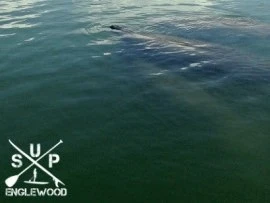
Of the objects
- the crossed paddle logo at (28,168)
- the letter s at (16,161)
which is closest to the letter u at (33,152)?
the crossed paddle logo at (28,168)

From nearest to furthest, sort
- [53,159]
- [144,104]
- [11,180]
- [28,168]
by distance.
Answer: [11,180] < [28,168] < [53,159] < [144,104]

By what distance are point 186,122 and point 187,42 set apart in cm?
751

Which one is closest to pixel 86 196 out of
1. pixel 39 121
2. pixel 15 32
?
pixel 39 121

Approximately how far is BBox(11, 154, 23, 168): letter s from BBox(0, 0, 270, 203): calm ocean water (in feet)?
0.71

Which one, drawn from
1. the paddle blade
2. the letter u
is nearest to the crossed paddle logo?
the paddle blade

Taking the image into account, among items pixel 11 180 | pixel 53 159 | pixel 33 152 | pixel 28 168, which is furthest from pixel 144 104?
pixel 11 180

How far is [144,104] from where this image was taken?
1442 cm

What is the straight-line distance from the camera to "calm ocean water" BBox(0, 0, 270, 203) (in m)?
10.6

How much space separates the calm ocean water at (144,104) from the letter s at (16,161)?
0.22 metres

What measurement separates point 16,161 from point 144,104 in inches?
191

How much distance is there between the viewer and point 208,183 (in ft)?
34.1

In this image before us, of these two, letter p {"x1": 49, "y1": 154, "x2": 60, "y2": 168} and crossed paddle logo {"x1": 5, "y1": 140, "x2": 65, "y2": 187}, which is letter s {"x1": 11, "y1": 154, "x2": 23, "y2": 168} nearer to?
crossed paddle logo {"x1": 5, "y1": 140, "x2": 65, "y2": 187}

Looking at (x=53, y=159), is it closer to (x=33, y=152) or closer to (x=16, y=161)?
(x=33, y=152)

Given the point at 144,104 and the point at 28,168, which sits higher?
the point at 144,104
